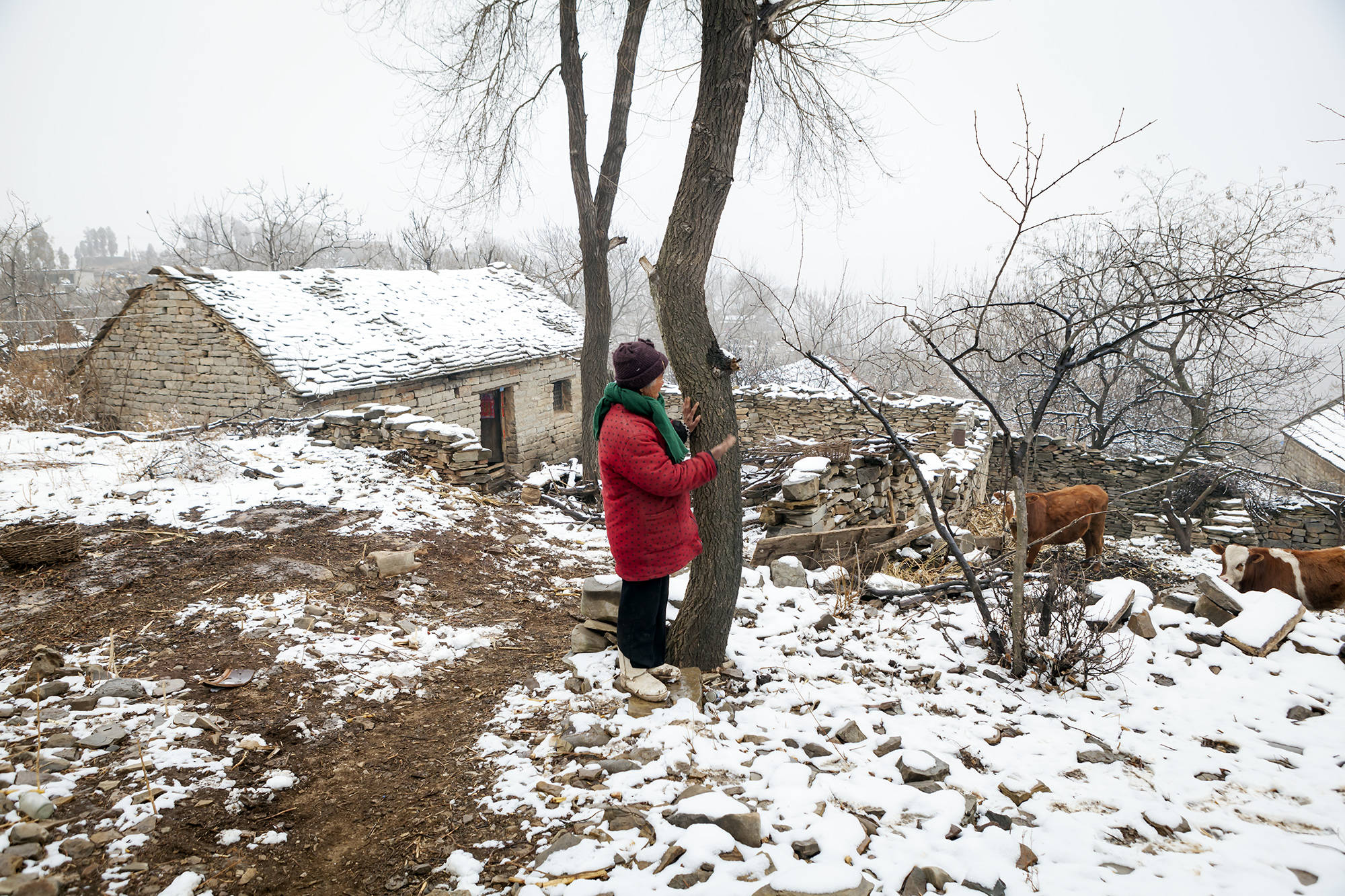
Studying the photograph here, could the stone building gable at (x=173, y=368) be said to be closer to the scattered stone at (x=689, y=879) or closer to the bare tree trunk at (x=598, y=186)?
the bare tree trunk at (x=598, y=186)

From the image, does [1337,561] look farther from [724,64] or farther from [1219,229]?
[1219,229]

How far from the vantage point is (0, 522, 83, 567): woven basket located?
4273 mm

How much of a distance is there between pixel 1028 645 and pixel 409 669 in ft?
11.2

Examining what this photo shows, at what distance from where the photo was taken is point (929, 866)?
6.75 feet

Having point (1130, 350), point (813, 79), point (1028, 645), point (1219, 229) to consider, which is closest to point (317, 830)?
point (1028, 645)

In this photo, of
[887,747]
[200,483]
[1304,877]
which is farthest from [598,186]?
[1304,877]

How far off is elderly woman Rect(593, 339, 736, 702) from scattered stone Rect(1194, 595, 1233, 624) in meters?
3.27

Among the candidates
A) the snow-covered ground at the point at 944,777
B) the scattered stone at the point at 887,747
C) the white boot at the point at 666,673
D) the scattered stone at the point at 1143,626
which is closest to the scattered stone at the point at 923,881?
the snow-covered ground at the point at 944,777

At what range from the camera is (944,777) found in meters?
2.59

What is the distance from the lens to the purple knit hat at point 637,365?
3.01 m

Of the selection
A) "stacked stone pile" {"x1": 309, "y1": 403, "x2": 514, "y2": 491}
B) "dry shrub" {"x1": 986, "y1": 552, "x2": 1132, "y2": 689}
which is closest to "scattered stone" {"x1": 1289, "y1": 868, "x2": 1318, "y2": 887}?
"dry shrub" {"x1": 986, "y1": 552, "x2": 1132, "y2": 689}

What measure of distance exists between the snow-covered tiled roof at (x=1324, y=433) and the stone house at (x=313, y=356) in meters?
16.8

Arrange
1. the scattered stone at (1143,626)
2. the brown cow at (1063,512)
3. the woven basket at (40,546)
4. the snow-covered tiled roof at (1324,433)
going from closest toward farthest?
1. the scattered stone at (1143,626)
2. the woven basket at (40,546)
3. the brown cow at (1063,512)
4. the snow-covered tiled roof at (1324,433)

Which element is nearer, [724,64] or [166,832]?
[166,832]
